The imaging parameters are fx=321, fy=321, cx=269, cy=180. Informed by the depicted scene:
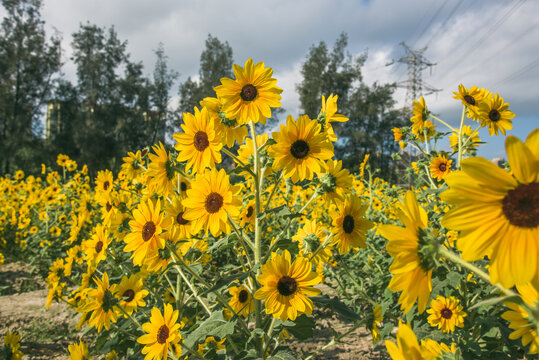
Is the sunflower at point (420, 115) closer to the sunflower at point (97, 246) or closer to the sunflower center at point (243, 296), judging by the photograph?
the sunflower center at point (243, 296)

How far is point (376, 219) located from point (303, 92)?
2969 cm

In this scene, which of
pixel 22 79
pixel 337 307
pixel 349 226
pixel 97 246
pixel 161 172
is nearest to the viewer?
pixel 337 307

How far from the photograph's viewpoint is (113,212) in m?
2.22

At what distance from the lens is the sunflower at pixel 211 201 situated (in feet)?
4.61

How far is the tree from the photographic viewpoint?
2331 centimetres

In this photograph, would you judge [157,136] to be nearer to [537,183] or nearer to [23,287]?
[23,287]

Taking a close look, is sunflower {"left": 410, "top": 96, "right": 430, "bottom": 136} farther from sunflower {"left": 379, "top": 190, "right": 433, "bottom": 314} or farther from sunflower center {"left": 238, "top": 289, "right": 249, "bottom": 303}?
sunflower {"left": 379, "top": 190, "right": 433, "bottom": 314}

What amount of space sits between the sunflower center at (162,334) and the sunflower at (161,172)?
668 mm

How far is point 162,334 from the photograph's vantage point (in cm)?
158

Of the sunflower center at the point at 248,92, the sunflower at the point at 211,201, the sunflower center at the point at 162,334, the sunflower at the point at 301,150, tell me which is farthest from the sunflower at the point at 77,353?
the sunflower center at the point at 248,92

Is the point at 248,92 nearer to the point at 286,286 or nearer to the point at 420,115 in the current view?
the point at 286,286

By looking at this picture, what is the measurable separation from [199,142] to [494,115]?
222cm

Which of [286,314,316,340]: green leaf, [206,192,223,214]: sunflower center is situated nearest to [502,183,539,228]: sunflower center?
[206,192,223,214]: sunflower center

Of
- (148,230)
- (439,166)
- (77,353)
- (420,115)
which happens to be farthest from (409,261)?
(420,115)
